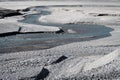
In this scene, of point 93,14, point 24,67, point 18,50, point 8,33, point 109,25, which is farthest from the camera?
point 93,14

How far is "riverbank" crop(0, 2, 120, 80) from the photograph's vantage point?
15.9 feet

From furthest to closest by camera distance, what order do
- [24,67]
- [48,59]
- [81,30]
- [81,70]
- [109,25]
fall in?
[109,25] → [81,30] → [48,59] → [24,67] → [81,70]

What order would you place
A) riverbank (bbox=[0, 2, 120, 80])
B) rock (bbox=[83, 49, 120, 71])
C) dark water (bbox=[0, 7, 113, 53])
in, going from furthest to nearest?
dark water (bbox=[0, 7, 113, 53]) → rock (bbox=[83, 49, 120, 71]) → riverbank (bbox=[0, 2, 120, 80])

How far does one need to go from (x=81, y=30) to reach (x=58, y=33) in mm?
1083

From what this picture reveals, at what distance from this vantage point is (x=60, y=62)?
18.7 ft

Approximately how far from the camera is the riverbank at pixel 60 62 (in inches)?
191

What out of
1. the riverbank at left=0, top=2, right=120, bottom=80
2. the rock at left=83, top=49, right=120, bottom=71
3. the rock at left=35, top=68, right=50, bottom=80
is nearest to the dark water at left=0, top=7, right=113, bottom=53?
the riverbank at left=0, top=2, right=120, bottom=80

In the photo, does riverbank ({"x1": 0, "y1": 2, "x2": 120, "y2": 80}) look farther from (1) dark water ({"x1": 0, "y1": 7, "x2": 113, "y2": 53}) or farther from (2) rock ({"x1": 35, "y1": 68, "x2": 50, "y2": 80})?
(1) dark water ({"x1": 0, "y1": 7, "x2": 113, "y2": 53})

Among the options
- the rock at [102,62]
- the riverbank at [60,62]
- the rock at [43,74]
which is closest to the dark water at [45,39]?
the riverbank at [60,62]

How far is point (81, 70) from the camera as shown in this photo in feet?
16.8

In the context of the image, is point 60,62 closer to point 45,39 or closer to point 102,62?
point 102,62

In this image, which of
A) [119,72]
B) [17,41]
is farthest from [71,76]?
[17,41]

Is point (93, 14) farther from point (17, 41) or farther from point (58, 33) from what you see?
point (17, 41)

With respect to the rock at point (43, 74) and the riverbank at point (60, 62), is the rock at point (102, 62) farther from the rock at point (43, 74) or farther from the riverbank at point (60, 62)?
the rock at point (43, 74)
